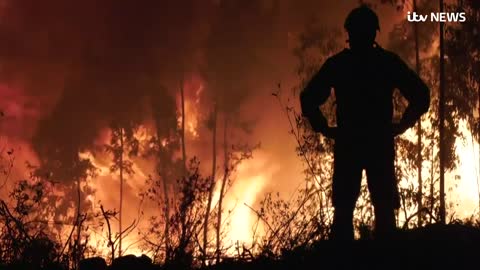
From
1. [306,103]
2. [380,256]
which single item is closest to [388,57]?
[306,103]

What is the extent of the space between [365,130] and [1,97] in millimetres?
40512

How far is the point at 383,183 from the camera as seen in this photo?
5.12 metres

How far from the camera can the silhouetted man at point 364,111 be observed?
16.8 ft

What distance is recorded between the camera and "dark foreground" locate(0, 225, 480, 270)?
367 cm

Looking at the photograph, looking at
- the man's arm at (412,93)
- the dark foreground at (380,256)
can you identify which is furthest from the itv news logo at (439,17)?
A: the dark foreground at (380,256)

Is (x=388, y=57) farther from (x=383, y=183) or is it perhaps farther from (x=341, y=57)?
→ (x=383, y=183)

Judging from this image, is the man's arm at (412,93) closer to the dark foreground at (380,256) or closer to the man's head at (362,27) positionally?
the man's head at (362,27)

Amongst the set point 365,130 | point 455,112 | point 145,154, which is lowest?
point 365,130

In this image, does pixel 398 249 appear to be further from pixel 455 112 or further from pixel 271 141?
pixel 271 141

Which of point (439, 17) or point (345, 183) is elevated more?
point (439, 17)

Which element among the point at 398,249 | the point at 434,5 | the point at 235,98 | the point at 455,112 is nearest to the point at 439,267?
the point at 398,249

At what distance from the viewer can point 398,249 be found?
Result: 385cm

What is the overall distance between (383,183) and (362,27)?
4.26 feet

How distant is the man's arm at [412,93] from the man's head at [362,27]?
349 millimetres
